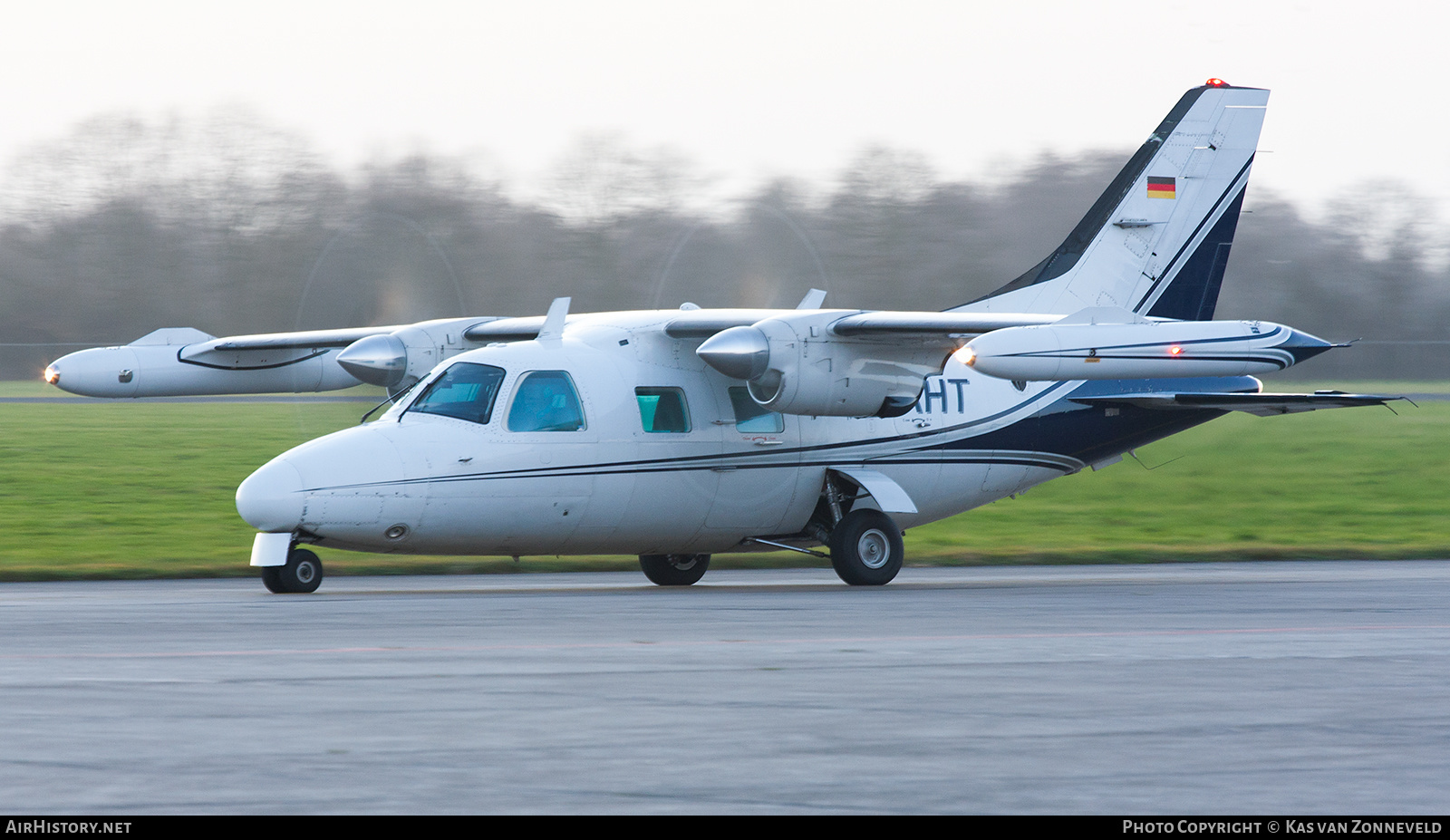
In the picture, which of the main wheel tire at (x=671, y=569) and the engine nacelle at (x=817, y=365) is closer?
the engine nacelle at (x=817, y=365)

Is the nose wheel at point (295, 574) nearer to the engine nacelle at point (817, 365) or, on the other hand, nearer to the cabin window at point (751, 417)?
the engine nacelle at point (817, 365)

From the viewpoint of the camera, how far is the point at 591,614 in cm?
1333

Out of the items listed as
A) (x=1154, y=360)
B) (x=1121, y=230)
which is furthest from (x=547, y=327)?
(x=1121, y=230)

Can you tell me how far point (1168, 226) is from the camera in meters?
20.7

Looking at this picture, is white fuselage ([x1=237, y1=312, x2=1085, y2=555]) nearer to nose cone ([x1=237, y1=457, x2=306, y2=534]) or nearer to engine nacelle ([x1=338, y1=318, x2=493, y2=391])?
nose cone ([x1=237, y1=457, x2=306, y2=534])

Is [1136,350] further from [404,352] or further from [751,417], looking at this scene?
[404,352]

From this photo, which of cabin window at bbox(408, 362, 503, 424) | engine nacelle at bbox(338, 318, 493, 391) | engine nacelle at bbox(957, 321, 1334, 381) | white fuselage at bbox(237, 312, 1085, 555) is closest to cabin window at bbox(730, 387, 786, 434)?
white fuselage at bbox(237, 312, 1085, 555)

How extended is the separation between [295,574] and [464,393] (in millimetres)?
2258

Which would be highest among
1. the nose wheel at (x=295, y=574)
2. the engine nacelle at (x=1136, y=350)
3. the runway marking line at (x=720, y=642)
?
the engine nacelle at (x=1136, y=350)

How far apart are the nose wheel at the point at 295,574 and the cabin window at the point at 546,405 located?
85.3 inches

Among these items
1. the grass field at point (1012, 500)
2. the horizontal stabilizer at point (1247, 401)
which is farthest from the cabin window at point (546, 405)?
the horizontal stabilizer at point (1247, 401)

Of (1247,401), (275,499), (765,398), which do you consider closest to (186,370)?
(275,499)

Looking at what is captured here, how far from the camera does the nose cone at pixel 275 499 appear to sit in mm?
14789
